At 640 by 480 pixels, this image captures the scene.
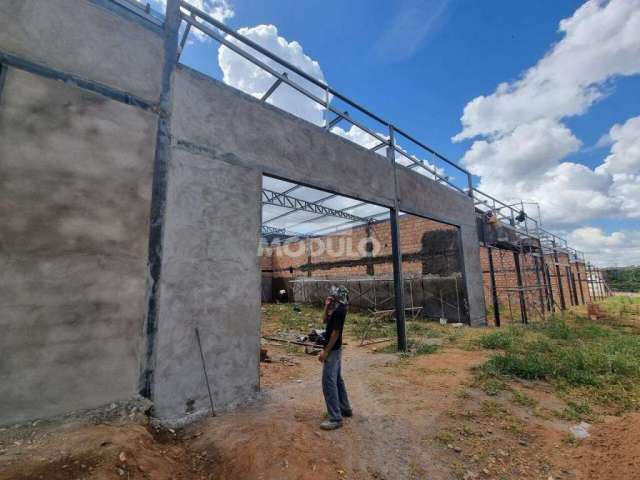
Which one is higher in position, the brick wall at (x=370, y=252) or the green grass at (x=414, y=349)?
the brick wall at (x=370, y=252)

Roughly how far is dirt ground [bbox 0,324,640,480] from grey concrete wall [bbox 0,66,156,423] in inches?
17.9

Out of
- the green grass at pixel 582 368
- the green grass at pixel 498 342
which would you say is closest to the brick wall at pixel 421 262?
the green grass at pixel 498 342

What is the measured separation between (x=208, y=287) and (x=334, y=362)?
1929 mm

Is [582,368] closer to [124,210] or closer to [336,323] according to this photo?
[336,323]

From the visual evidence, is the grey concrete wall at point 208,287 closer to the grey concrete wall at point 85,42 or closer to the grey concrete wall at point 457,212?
the grey concrete wall at point 85,42

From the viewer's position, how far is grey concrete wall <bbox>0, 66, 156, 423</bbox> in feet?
9.16

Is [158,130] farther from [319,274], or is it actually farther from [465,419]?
[319,274]

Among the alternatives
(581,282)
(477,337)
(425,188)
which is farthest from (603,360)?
(581,282)

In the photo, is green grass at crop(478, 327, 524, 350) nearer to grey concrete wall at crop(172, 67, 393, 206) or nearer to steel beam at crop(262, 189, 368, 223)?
grey concrete wall at crop(172, 67, 393, 206)

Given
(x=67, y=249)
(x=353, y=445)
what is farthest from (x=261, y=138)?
(x=353, y=445)

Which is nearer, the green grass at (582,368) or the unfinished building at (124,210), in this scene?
the unfinished building at (124,210)

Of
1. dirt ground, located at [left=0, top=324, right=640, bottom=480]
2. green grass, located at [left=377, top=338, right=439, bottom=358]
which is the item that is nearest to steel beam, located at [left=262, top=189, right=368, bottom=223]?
green grass, located at [left=377, top=338, right=439, bottom=358]

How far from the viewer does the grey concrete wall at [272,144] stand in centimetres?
424

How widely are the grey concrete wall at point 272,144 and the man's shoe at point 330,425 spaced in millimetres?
3739
